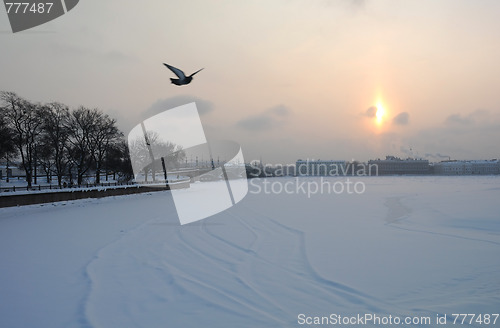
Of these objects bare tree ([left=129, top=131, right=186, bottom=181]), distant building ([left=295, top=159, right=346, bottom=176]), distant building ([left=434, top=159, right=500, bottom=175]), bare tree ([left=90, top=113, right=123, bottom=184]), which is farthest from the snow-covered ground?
distant building ([left=434, top=159, right=500, bottom=175])

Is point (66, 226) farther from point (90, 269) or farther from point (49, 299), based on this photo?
point (49, 299)

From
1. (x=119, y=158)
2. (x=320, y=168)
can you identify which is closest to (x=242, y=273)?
(x=119, y=158)

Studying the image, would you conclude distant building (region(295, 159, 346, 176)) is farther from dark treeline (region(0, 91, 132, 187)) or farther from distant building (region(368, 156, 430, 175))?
dark treeline (region(0, 91, 132, 187))

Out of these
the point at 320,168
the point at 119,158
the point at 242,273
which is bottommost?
the point at 242,273

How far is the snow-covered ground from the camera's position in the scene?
21.4 ft

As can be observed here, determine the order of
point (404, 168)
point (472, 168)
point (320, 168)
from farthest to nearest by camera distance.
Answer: point (320, 168) → point (404, 168) → point (472, 168)

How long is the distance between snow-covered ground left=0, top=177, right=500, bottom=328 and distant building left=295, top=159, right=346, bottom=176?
155335 mm

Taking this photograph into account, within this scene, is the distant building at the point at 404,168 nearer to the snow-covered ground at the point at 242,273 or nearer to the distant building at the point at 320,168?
the distant building at the point at 320,168

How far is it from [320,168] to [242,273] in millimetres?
171675

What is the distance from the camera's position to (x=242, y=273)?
8.95 metres

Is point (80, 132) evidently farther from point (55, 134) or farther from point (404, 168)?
point (404, 168)

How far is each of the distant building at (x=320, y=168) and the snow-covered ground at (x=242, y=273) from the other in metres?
Result: 155

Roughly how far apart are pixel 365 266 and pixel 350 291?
7.05 ft

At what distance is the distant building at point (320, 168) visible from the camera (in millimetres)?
171375
